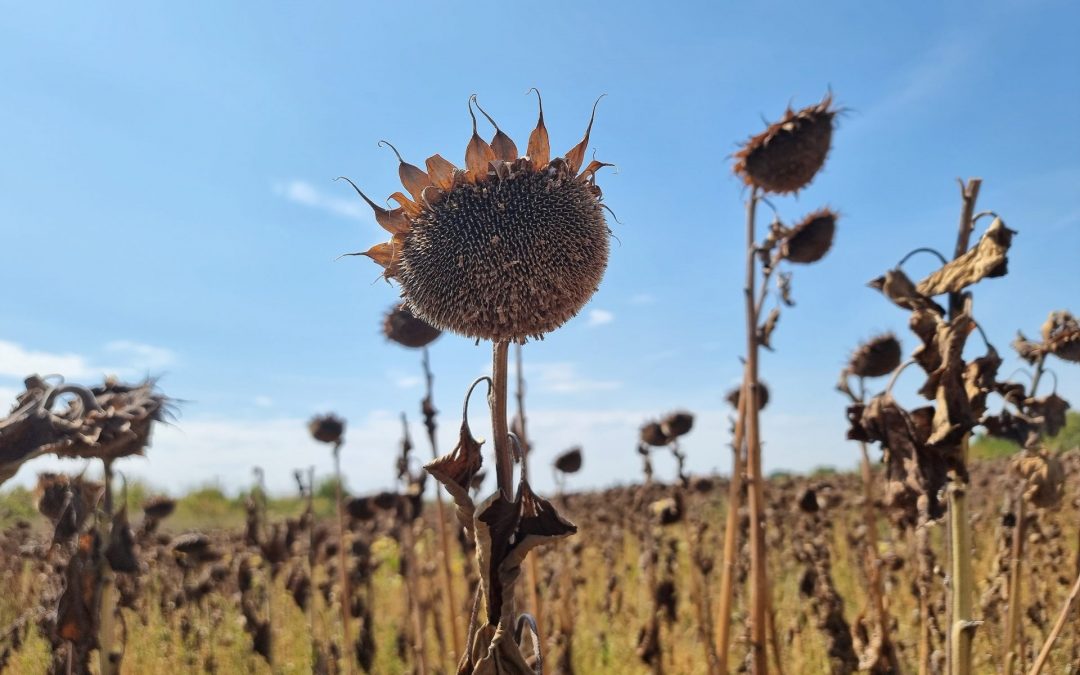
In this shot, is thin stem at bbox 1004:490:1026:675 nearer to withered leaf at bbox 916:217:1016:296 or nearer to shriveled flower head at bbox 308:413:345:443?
withered leaf at bbox 916:217:1016:296

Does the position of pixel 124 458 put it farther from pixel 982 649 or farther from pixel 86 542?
pixel 982 649

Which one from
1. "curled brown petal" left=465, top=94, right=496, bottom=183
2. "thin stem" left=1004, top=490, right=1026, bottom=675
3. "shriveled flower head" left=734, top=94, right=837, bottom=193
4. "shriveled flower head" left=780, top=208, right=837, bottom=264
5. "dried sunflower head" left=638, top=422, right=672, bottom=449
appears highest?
"shriveled flower head" left=734, top=94, right=837, bottom=193

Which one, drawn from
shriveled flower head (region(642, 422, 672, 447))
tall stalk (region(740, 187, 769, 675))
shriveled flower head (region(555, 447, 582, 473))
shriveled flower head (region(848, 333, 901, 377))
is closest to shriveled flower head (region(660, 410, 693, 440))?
A: shriveled flower head (region(642, 422, 672, 447))

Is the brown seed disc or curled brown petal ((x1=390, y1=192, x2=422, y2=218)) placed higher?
curled brown petal ((x1=390, y1=192, x2=422, y2=218))

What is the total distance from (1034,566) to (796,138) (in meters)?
3.84

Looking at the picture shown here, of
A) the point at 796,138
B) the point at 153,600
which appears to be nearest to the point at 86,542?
the point at 796,138

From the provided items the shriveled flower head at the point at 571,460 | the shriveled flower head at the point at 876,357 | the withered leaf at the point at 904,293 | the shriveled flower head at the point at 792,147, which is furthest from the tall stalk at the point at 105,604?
the shriveled flower head at the point at 571,460

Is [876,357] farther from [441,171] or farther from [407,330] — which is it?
[441,171]

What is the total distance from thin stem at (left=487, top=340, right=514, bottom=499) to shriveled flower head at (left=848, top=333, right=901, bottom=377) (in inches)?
125

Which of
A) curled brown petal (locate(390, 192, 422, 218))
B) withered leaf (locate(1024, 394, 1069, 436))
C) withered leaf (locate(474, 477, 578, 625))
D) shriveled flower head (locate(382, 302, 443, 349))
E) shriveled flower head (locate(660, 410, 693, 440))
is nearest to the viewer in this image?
withered leaf (locate(474, 477, 578, 625))

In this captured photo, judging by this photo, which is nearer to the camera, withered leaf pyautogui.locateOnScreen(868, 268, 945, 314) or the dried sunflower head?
withered leaf pyautogui.locateOnScreen(868, 268, 945, 314)

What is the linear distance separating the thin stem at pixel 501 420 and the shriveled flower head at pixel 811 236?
8.51 feet

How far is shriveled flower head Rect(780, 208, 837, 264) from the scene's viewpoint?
3.94 meters

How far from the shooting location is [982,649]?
193 inches
